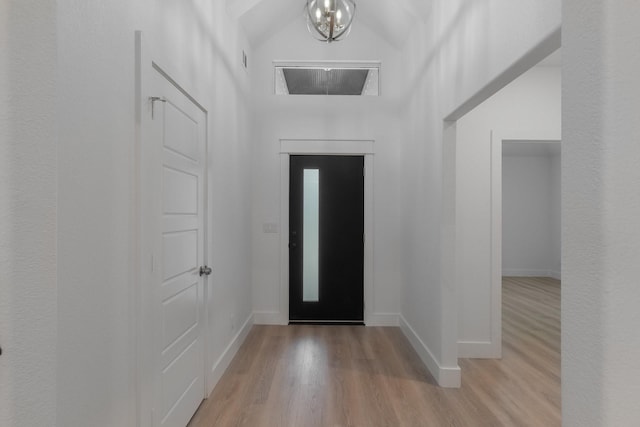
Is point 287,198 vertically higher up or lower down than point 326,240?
higher up

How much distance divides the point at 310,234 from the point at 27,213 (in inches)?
147

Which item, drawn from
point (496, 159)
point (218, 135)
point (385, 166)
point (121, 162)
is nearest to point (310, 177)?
point (385, 166)

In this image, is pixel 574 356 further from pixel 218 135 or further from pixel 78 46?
pixel 218 135

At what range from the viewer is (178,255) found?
2.15m

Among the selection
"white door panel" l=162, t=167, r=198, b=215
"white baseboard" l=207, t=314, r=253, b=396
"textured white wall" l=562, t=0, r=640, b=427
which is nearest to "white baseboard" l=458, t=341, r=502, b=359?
"white baseboard" l=207, t=314, r=253, b=396

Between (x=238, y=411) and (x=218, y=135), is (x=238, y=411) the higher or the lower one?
the lower one

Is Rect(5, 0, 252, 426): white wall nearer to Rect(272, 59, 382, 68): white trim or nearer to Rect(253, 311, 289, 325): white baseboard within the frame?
Rect(272, 59, 382, 68): white trim

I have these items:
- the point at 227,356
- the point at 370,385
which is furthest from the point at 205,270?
the point at 370,385

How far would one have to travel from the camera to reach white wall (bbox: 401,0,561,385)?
182cm

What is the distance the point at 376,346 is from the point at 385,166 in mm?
2134

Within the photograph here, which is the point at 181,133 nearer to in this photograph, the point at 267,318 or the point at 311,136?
the point at 311,136

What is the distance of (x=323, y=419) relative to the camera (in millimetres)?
2377

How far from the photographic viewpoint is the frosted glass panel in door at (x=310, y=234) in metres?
4.56

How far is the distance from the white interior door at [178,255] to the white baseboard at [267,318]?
6.20ft
